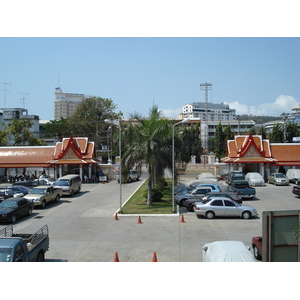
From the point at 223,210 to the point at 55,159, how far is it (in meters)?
27.3

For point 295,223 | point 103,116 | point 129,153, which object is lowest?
point 295,223

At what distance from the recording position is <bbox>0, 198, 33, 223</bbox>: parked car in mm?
19641

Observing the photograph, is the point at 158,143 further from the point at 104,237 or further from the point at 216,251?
the point at 216,251

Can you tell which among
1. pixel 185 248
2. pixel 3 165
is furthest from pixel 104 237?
pixel 3 165

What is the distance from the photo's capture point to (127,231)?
1788 cm

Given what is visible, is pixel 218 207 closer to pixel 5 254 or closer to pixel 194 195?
pixel 194 195

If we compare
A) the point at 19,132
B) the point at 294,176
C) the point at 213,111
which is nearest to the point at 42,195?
the point at 294,176

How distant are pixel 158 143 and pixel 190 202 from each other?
4494mm

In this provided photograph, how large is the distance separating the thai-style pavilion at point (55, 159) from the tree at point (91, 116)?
93.7ft

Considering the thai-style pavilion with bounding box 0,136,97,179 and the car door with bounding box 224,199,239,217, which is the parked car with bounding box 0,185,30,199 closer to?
the thai-style pavilion with bounding box 0,136,97,179

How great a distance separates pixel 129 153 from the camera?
77.5ft

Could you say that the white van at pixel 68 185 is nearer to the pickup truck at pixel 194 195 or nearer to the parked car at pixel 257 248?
the pickup truck at pixel 194 195

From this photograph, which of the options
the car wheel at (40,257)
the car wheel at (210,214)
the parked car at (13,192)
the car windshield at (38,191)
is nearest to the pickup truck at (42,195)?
the car windshield at (38,191)

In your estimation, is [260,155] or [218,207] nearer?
[218,207]
